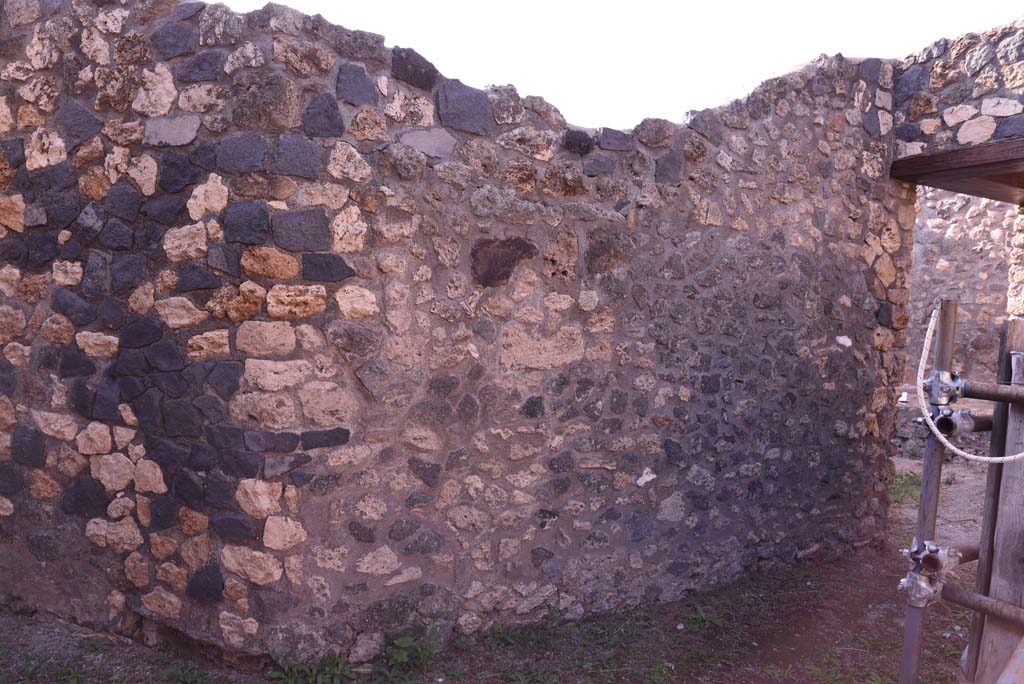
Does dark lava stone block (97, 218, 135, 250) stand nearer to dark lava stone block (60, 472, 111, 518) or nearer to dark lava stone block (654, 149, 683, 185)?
dark lava stone block (60, 472, 111, 518)

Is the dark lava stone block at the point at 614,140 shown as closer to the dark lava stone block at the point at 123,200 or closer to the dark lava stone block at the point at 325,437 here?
the dark lava stone block at the point at 325,437

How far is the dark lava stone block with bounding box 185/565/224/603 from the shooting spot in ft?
10.4

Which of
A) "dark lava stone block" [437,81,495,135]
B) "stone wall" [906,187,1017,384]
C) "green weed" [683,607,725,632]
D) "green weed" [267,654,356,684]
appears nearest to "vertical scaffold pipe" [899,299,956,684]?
"green weed" [683,607,725,632]

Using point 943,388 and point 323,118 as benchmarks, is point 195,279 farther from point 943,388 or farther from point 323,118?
point 943,388

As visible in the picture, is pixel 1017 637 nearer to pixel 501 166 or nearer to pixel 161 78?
pixel 501 166

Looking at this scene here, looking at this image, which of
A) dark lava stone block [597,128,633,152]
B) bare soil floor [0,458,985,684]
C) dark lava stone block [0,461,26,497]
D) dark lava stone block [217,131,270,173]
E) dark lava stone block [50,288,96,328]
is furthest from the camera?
dark lava stone block [597,128,633,152]

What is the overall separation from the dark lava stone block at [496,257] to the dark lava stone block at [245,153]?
92 cm

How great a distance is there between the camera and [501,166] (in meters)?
3.57

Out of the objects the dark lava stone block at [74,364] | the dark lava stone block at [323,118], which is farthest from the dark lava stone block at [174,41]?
the dark lava stone block at [74,364]

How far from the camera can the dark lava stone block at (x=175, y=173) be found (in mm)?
3096

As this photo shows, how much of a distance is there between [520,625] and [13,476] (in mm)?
2325

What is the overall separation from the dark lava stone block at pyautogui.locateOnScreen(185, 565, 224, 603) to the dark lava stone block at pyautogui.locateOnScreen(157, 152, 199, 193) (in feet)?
4.70

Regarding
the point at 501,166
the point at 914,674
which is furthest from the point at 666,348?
the point at 914,674

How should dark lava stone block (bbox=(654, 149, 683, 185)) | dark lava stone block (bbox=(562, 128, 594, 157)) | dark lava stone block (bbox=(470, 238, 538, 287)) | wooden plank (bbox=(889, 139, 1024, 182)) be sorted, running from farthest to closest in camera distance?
wooden plank (bbox=(889, 139, 1024, 182)), dark lava stone block (bbox=(654, 149, 683, 185)), dark lava stone block (bbox=(562, 128, 594, 157)), dark lava stone block (bbox=(470, 238, 538, 287))
